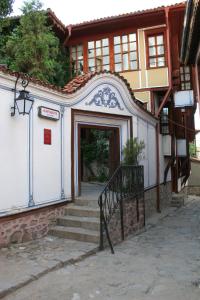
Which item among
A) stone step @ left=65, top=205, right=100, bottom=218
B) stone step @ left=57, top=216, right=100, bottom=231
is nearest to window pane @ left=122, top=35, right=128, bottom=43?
stone step @ left=65, top=205, right=100, bottom=218

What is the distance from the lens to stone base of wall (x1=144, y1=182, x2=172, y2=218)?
12.0m

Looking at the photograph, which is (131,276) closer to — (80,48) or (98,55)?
(98,55)

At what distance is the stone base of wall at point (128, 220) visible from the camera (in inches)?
310

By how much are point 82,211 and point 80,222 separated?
422 millimetres

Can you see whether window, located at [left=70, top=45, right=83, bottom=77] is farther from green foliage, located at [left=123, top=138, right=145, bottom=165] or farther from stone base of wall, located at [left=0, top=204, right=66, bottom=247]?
stone base of wall, located at [left=0, top=204, right=66, bottom=247]

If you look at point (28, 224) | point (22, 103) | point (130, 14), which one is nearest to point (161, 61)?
point (130, 14)

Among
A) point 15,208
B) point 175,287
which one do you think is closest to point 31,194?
point 15,208

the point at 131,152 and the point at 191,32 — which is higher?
the point at 191,32

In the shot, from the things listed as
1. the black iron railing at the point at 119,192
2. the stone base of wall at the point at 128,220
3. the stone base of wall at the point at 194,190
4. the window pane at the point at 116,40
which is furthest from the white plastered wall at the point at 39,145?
the stone base of wall at the point at 194,190

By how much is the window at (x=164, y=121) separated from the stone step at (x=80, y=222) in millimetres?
7419

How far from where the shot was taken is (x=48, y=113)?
7.77 m

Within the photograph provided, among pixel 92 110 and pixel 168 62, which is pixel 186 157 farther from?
pixel 92 110

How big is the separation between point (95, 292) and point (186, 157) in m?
12.3

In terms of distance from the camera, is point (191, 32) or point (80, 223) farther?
point (80, 223)
